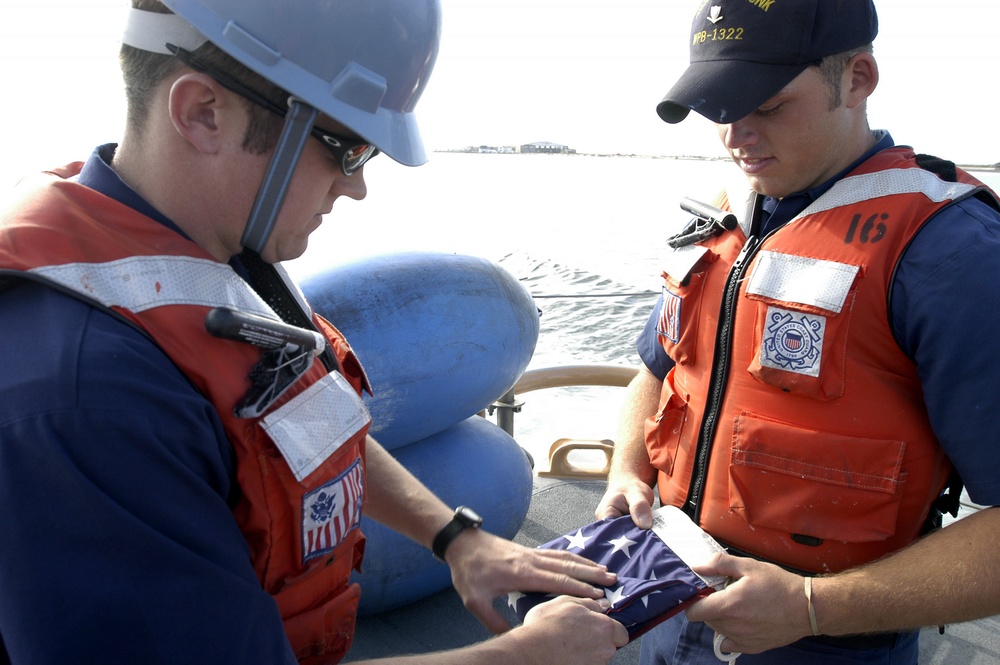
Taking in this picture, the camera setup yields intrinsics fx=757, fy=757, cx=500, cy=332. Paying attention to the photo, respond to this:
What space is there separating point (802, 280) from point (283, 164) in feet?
3.63

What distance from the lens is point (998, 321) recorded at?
1327 millimetres

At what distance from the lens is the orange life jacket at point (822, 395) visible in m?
1.52

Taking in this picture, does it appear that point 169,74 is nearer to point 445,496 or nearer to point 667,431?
point 667,431

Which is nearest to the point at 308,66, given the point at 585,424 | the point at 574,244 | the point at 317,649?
the point at 317,649

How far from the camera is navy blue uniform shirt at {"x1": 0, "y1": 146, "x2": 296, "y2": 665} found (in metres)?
0.84

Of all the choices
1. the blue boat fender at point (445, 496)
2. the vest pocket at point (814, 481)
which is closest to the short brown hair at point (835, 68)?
the vest pocket at point (814, 481)

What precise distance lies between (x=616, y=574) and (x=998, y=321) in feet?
2.82

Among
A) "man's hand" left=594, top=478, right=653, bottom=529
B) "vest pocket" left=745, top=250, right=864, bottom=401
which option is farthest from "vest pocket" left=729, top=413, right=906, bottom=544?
"man's hand" left=594, top=478, right=653, bottom=529

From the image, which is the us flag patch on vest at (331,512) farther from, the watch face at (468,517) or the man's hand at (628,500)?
the man's hand at (628,500)

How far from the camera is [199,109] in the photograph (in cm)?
110

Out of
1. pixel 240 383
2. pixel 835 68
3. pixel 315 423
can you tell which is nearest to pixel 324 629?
pixel 315 423

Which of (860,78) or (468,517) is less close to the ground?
(860,78)

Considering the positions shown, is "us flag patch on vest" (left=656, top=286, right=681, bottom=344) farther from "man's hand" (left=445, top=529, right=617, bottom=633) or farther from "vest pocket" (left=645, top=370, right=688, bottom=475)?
"man's hand" (left=445, top=529, right=617, bottom=633)

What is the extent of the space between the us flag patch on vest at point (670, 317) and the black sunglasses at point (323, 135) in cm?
93
